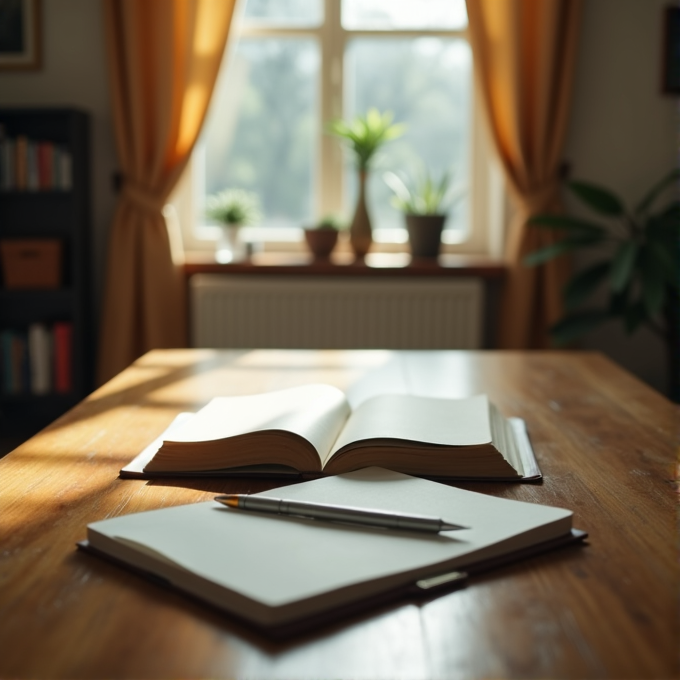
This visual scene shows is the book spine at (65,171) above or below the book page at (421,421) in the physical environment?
above

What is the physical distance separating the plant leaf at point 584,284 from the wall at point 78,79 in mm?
1834

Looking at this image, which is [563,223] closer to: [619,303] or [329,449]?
[619,303]

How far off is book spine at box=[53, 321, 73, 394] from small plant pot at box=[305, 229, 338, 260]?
100 centimetres

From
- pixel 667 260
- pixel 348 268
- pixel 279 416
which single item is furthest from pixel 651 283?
pixel 279 416

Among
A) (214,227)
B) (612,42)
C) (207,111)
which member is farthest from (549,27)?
(214,227)

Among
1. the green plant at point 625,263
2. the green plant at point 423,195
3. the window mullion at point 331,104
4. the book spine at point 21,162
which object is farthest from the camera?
the window mullion at point 331,104

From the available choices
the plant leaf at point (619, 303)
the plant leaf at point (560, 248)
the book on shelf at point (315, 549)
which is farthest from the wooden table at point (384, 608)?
the plant leaf at point (619, 303)

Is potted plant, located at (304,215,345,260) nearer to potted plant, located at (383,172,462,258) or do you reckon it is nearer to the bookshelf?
potted plant, located at (383,172,462,258)

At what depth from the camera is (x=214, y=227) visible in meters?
3.85

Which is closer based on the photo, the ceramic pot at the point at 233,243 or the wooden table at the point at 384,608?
the wooden table at the point at 384,608

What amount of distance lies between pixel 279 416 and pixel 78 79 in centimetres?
285

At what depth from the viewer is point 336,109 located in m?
3.70

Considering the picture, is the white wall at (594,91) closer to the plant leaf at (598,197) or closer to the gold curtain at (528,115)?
the gold curtain at (528,115)

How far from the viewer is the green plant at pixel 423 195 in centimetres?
346
